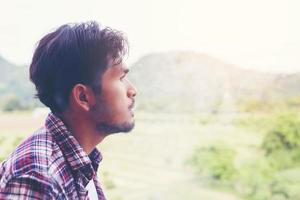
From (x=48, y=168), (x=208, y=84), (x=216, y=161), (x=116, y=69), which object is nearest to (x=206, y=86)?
(x=208, y=84)

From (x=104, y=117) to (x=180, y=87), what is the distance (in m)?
1.15

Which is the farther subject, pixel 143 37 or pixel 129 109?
pixel 143 37

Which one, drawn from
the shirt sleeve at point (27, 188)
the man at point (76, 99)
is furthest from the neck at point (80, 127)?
the shirt sleeve at point (27, 188)

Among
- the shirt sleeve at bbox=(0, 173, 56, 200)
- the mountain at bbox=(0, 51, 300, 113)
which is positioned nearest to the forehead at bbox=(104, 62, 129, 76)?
the shirt sleeve at bbox=(0, 173, 56, 200)

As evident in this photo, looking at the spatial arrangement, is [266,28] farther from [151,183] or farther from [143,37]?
[151,183]

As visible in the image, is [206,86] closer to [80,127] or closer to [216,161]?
[216,161]

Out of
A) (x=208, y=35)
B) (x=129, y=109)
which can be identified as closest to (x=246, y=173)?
(x=208, y=35)

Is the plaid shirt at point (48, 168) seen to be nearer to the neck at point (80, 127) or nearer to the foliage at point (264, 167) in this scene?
the neck at point (80, 127)

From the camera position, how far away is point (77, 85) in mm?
887

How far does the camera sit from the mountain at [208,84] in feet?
6.67

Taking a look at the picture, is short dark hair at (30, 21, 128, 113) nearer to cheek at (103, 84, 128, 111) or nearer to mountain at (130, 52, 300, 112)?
cheek at (103, 84, 128, 111)

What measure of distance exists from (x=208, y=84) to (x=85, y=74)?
1215 millimetres

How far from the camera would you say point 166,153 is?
206 centimetres

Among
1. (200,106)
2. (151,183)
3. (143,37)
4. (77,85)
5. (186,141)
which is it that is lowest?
(151,183)
